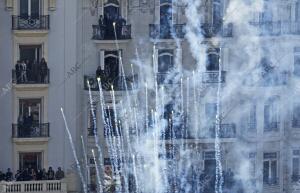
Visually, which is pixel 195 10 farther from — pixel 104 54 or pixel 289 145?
pixel 289 145

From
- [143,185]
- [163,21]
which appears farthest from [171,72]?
[143,185]

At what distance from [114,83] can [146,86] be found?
1094 millimetres

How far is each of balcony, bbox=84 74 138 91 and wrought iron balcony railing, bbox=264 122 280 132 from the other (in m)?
4.55

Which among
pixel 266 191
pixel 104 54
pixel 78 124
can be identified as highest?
pixel 104 54

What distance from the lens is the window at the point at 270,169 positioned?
33375 millimetres

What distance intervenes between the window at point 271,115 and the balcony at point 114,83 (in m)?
4.46

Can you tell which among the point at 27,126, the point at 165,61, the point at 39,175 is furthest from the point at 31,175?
the point at 165,61

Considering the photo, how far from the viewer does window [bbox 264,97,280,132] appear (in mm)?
33250

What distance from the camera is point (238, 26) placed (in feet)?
107

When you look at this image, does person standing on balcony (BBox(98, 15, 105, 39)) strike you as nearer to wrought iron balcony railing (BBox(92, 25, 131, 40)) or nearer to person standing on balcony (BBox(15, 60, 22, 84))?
wrought iron balcony railing (BBox(92, 25, 131, 40))

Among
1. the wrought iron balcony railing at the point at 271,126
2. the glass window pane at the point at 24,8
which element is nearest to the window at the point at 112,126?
the glass window pane at the point at 24,8

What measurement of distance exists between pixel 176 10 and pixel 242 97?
357cm

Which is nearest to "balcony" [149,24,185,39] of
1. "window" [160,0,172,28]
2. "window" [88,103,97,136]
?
"window" [160,0,172,28]

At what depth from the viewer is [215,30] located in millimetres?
32406
